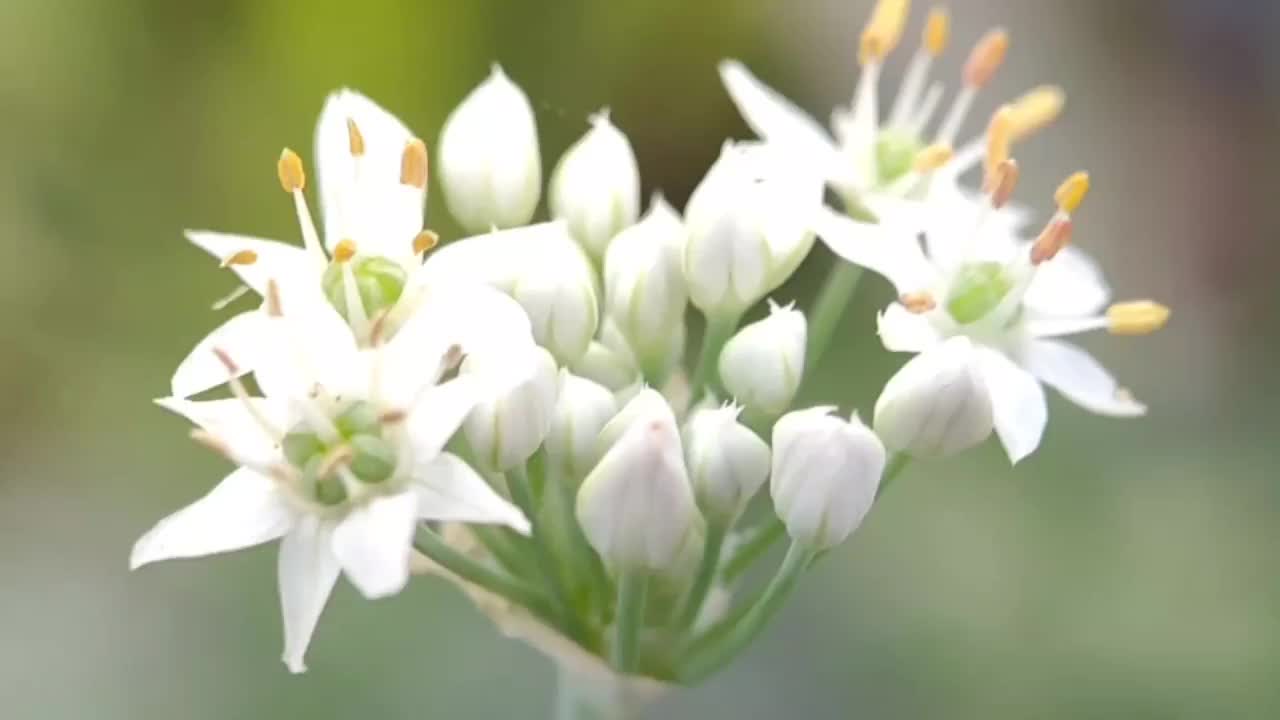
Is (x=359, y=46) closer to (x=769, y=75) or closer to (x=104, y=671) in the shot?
(x=769, y=75)

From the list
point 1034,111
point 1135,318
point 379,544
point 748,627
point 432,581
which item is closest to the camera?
point 379,544

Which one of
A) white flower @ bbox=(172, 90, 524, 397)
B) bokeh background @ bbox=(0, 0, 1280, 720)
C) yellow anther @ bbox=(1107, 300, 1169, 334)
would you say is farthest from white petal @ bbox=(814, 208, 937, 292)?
bokeh background @ bbox=(0, 0, 1280, 720)

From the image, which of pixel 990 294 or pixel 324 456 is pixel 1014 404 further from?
pixel 324 456

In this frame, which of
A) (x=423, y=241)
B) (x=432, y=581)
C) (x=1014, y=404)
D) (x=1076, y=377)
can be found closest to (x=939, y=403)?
(x=1014, y=404)

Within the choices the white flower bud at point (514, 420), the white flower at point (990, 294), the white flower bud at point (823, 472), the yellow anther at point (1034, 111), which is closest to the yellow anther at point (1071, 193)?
the white flower at point (990, 294)

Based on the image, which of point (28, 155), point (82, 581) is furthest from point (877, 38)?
point (28, 155)

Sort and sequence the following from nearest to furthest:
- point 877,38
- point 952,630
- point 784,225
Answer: point 784,225 → point 877,38 → point 952,630

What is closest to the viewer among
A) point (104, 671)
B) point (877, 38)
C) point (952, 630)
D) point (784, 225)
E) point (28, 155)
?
point (784, 225)
